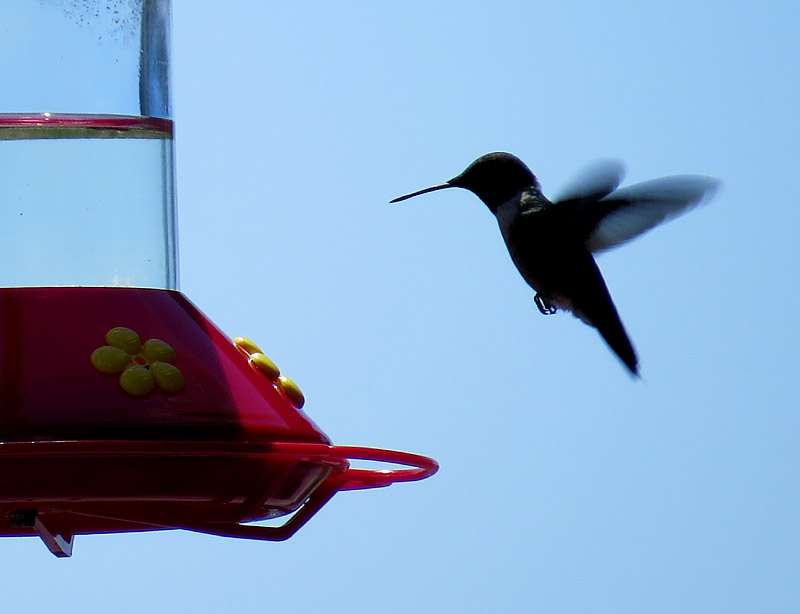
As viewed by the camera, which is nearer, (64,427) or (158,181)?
(64,427)

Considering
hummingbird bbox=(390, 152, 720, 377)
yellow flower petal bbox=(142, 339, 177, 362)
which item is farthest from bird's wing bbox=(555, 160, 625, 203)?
yellow flower petal bbox=(142, 339, 177, 362)

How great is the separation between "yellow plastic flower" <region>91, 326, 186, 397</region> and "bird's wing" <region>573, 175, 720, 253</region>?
2.26 metres

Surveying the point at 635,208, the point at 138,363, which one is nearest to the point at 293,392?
the point at 138,363

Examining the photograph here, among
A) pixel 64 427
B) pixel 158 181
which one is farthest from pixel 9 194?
pixel 64 427

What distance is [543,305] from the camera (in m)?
5.64

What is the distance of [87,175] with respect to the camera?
357 cm

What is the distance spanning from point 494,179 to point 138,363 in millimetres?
2833

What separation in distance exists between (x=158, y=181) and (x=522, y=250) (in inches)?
79.7

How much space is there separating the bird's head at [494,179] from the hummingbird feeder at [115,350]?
1.74 metres

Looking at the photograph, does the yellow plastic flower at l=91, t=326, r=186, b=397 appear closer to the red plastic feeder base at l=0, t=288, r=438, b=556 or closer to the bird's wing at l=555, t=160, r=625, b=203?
the red plastic feeder base at l=0, t=288, r=438, b=556

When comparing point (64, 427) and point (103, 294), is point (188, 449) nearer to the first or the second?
point (64, 427)

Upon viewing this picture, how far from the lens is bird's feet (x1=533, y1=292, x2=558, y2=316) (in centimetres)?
561

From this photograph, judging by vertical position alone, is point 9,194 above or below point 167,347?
above

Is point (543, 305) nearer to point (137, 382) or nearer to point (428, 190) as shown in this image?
point (428, 190)
